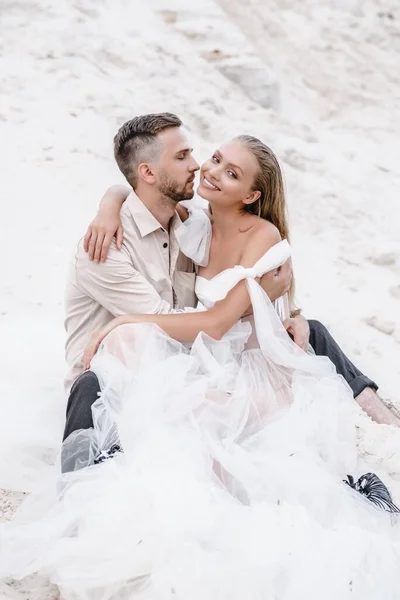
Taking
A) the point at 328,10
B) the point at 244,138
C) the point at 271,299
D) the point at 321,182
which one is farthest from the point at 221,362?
the point at 328,10

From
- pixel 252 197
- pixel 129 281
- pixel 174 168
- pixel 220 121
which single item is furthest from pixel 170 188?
pixel 220 121

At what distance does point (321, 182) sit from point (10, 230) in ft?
8.40

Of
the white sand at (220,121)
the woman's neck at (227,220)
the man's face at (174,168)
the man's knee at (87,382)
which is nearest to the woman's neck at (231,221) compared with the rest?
the woman's neck at (227,220)

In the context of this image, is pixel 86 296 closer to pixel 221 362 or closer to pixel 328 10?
pixel 221 362

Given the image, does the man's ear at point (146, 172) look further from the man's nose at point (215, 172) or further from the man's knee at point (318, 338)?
the man's knee at point (318, 338)

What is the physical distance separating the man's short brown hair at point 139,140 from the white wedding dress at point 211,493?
67 cm

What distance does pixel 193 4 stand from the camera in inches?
304

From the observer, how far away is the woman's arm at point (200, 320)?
9.91ft

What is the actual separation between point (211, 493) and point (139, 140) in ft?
5.47

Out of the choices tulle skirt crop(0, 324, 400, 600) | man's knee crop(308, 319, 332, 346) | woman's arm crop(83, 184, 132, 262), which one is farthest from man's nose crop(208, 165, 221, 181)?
man's knee crop(308, 319, 332, 346)

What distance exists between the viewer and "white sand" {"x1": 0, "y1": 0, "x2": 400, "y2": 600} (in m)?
5.25

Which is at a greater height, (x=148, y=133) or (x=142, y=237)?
(x=148, y=133)

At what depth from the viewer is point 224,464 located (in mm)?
2479

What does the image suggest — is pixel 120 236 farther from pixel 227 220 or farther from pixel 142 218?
pixel 227 220
